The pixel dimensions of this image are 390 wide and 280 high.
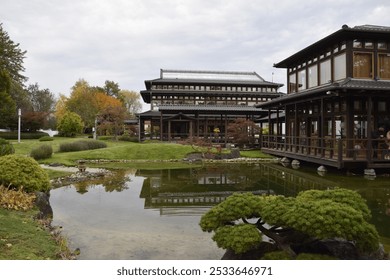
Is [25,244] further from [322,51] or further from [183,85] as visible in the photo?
[183,85]

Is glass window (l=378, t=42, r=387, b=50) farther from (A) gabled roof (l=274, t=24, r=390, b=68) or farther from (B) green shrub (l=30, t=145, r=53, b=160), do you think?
(B) green shrub (l=30, t=145, r=53, b=160)

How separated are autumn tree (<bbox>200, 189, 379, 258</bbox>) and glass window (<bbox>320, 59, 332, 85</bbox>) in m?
15.7

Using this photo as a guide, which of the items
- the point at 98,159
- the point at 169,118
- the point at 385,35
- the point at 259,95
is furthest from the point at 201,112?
the point at 385,35

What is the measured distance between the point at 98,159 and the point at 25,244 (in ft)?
60.5

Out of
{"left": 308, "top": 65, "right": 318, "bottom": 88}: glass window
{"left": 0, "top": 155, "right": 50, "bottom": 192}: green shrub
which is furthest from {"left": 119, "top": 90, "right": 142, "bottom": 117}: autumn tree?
{"left": 0, "top": 155, "right": 50, "bottom": 192}: green shrub

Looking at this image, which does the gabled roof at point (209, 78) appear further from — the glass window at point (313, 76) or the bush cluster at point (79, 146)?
the glass window at point (313, 76)

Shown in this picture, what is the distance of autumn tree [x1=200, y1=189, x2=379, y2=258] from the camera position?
508cm

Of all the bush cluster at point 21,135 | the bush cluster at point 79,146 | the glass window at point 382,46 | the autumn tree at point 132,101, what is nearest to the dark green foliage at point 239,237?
the glass window at point 382,46

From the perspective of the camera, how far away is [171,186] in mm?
14219

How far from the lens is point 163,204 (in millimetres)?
10914

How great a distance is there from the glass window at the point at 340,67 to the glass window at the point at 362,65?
0.51m

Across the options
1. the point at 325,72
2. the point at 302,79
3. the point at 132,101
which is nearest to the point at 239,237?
the point at 325,72

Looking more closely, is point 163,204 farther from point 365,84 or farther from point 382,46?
point 382,46

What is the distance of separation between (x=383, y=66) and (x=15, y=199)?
62.7 ft
